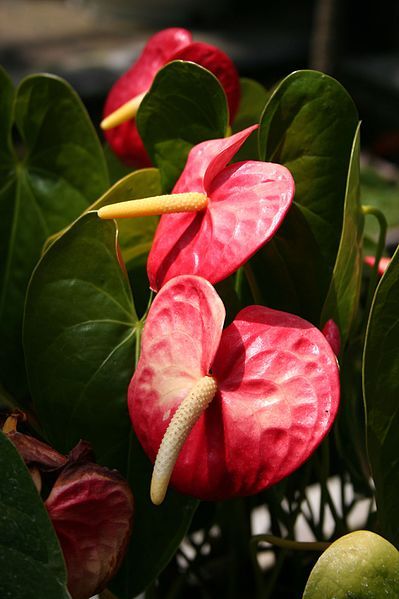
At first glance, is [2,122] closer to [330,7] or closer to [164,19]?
[330,7]

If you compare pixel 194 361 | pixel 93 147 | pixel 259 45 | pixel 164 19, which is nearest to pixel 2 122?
pixel 93 147

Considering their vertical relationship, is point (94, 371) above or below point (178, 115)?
below

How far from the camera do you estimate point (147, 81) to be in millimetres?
749

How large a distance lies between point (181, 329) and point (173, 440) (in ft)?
0.22

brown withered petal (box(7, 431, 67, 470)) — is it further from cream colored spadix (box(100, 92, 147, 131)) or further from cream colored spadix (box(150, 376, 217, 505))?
cream colored spadix (box(100, 92, 147, 131))

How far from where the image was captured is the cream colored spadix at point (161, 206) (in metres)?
0.54

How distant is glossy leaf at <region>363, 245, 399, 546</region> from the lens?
0.50 meters

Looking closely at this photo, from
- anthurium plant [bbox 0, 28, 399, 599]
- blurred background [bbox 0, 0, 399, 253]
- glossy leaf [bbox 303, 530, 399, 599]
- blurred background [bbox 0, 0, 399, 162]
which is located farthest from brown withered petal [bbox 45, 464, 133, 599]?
blurred background [bbox 0, 0, 399, 162]

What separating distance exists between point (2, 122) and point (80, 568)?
0.41 meters

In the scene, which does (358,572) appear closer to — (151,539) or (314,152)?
(151,539)

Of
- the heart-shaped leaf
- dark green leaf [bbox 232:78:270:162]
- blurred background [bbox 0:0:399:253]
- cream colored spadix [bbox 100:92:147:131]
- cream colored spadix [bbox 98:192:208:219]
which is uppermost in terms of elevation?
cream colored spadix [bbox 98:192:208:219]

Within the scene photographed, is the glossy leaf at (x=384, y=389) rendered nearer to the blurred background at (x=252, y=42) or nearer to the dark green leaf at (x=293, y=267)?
the dark green leaf at (x=293, y=267)

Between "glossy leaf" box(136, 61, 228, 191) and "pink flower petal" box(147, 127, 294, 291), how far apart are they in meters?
0.06

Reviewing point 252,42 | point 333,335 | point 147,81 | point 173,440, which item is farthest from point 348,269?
point 252,42
